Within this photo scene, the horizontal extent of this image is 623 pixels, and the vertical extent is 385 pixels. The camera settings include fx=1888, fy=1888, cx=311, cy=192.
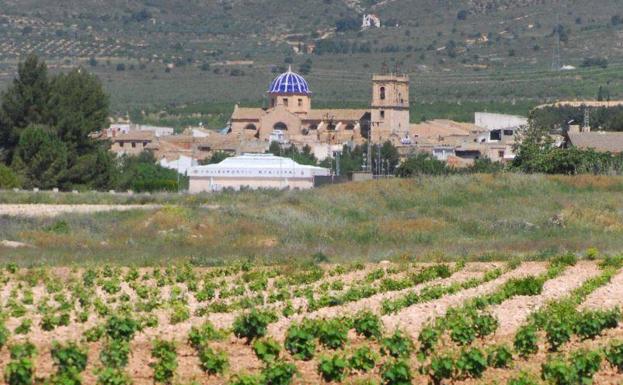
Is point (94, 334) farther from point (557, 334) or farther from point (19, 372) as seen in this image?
point (557, 334)

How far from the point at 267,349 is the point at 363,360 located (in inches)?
44.1

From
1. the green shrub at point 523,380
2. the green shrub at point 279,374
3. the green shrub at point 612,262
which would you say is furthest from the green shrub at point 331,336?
the green shrub at point 612,262

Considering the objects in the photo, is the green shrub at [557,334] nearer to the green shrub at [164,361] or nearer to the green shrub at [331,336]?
the green shrub at [331,336]

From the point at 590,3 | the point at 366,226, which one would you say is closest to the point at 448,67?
the point at 590,3

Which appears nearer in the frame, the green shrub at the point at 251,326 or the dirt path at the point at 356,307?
the green shrub at the point at 251,326

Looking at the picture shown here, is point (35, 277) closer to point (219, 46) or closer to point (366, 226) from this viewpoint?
point (366, 226)

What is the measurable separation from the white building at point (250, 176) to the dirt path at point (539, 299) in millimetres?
33429

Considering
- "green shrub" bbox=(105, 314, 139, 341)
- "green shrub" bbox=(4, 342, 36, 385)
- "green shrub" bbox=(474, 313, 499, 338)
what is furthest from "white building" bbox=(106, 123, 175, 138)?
"green shrub" bbox=(4, 342, 36, 385)

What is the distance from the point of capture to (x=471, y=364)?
18219 mm

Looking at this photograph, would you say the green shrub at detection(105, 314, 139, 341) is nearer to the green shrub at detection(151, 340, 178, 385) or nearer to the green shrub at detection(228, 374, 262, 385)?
the green shrub at detection(151, 340, 178, 385)

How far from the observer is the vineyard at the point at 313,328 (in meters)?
18.1

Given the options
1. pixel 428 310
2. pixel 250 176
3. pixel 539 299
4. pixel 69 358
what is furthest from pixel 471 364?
pixel 250 176

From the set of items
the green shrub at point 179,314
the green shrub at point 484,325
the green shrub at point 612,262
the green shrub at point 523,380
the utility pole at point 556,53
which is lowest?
the green shrub at point 612,262

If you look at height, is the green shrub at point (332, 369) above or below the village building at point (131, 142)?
above
